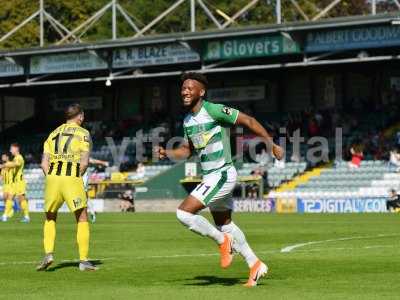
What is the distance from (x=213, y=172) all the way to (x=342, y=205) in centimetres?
→ 2875

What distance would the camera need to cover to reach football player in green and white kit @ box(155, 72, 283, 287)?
12.0 meters

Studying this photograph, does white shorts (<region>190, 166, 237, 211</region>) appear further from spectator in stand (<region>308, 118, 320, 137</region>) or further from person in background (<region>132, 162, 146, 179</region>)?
person in background (<region>132, 162, 146, 179</region>)

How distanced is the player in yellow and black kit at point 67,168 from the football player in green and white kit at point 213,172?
8.76ft

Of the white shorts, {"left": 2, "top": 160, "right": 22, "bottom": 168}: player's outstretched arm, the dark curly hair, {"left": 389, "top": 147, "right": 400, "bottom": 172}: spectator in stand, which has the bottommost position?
the white shorts

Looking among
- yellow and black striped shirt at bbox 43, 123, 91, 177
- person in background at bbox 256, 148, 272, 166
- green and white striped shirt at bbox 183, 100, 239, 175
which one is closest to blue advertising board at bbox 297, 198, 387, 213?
person in background at bbox 256, 148, 272, 166

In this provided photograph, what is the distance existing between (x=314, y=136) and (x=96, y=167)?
1089 centimetres

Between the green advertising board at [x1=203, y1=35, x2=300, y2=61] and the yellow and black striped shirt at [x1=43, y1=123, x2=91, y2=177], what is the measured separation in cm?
2834

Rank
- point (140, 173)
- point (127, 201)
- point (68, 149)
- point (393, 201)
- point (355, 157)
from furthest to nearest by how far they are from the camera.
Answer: point (140, 173)
point (127, 201)
point (355, 157)
point (393, 201)
point (68, 149)

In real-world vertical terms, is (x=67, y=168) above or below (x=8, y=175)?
below

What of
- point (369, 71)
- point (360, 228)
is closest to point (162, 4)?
point (369, 71)

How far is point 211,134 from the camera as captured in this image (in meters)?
12.1

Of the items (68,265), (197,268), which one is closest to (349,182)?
(68,265)

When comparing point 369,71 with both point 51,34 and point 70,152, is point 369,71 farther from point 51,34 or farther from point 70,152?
point 70,152

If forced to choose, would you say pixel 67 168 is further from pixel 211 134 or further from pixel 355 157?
pixel 355 157
